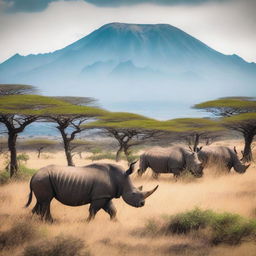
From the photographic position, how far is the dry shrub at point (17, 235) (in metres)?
8.27

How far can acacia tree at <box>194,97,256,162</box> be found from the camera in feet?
88.4

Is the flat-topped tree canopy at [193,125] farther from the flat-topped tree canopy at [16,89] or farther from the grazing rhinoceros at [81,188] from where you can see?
the grazing rhinoceros at [81,188]

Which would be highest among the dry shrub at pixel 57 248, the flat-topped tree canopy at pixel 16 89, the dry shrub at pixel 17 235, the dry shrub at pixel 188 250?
the flat-topped tree canopy at pixel 16 89

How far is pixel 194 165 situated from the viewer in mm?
17000

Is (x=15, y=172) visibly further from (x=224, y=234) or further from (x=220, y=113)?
(x=220, y=113)

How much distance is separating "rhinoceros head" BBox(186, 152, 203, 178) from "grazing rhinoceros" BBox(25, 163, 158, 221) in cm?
716

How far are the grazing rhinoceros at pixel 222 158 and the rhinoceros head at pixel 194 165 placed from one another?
7.34ft

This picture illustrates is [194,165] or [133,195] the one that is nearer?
[133,195]

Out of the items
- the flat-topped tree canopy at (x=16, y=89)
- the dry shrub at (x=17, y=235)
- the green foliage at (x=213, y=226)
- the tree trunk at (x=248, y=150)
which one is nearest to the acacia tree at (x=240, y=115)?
the tree trunk at (x=248, y=150)

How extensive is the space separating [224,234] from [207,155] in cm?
1098

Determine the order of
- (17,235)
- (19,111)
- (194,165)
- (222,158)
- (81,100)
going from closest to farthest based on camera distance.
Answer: (17,235)
(194,165)
(222,158)
(19,111)
(81,100)

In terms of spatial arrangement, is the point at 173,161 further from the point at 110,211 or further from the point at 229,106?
the point at 229,106

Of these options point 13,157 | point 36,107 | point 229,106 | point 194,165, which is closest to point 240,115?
point 229,106

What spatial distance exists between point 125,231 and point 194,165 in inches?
311
